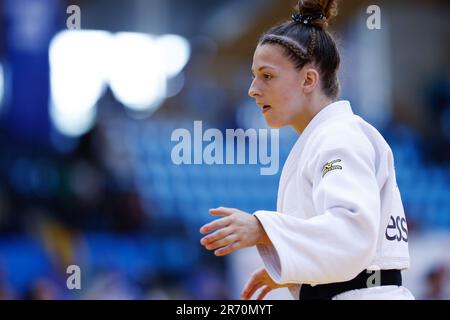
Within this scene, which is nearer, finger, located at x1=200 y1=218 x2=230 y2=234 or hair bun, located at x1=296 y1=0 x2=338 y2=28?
finger, located at x1=200 y1=218 x2=230 y2=234

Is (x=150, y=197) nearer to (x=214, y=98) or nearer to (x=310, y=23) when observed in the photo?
(x=214, y=98)

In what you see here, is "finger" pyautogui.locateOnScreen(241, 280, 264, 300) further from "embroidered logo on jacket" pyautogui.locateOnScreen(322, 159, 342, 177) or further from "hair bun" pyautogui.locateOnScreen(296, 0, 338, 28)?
"hair bun" pyautogui.locateOnScreen(296, 0, 338, 28)

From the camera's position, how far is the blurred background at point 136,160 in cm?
721

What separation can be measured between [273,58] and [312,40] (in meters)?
0.16

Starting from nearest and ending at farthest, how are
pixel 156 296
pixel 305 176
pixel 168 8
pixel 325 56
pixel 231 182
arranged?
pixel 305 176
pixel 325 56
pixel 156 296
pixel 231 182
pixel 168 8

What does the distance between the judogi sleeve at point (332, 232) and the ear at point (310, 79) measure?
1.51ft

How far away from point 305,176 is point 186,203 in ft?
17.7

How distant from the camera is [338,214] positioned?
233 cm

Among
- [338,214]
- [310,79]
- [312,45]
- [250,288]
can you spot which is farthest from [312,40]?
[250,288]

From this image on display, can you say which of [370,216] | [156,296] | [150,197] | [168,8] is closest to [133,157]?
[150,197]

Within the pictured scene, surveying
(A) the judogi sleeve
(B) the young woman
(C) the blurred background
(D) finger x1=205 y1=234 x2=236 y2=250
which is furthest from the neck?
(C) the blurred background

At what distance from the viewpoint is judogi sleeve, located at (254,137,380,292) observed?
7.63 ft

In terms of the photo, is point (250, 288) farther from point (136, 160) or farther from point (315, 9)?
point (136, 160)

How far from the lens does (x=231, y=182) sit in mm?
7750
